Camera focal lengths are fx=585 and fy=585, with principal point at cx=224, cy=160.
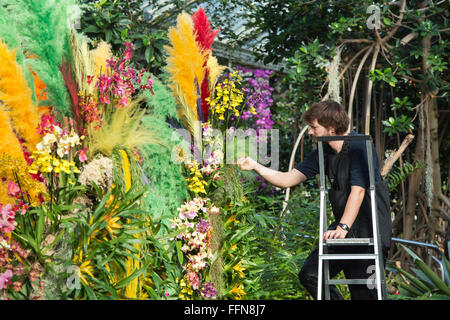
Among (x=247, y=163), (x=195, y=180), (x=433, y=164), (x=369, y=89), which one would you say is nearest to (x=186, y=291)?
(x=195, y=180)

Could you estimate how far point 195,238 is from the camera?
102 inches

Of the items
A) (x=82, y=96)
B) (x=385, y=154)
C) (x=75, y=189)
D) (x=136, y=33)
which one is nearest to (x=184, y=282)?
(x=75, y=189)

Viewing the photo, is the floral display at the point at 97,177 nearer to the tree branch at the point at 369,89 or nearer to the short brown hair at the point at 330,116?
the short brown hair at the point at 330,116

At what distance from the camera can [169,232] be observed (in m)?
2.57

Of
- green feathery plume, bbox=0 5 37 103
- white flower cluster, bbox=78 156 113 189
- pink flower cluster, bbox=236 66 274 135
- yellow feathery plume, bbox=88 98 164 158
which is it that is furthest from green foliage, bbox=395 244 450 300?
pink flower cluster, bbox=236 66 274 135

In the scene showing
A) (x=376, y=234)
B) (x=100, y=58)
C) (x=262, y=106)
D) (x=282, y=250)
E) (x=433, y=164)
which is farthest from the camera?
(x=262, y=106)

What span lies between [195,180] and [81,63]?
77 centimetres

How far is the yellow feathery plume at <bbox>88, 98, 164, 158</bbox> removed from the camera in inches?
87.7

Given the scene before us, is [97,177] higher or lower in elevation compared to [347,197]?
higher

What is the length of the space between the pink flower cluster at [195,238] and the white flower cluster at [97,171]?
0.49 meters

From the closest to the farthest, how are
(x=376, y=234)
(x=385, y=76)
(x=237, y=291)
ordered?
1. (x=376, y=234)
2. (x=237, y=291)
3. (x=385, y=76)

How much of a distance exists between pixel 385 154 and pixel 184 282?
9.55ft

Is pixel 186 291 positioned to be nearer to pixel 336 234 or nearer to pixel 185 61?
pixel 336 234

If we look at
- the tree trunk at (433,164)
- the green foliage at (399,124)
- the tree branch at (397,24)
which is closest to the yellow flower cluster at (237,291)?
the green foliage at (399,124)
